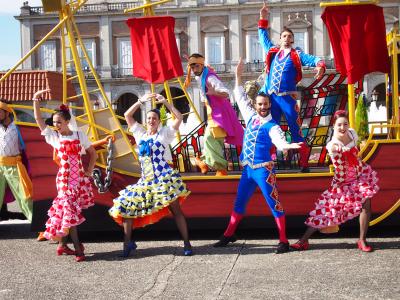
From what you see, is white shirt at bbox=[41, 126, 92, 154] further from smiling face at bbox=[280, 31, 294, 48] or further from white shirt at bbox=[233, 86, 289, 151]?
smiling face at bbox=[280, 31, 294, 48]

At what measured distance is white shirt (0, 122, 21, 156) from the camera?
6793 mm

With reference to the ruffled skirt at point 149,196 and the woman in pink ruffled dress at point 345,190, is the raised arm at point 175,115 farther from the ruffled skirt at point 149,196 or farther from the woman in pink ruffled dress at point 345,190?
the woman in pink ruffled dress at point 345,190

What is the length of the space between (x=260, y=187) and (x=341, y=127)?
34.4 inches

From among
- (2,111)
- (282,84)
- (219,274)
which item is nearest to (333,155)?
(282,84)

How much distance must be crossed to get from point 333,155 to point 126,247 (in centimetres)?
198

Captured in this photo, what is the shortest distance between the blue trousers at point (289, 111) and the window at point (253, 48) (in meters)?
28.6

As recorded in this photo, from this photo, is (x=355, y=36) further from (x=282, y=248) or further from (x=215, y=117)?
(x=282, y=248)

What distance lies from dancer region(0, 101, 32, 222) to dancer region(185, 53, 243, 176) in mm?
1890

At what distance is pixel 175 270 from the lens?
205 inches

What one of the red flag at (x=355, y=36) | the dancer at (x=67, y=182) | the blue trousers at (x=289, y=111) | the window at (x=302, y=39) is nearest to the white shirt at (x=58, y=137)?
the dancer at (x=67, y=182)

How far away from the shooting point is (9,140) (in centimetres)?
680

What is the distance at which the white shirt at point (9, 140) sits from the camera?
679cm

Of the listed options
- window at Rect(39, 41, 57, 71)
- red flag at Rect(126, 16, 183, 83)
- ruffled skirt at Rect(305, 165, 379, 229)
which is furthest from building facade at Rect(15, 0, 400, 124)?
ruffled skirt at Rect(305, 165, 379, 229)

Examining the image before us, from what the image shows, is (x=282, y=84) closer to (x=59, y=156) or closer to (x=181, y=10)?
(x=59, y=156)
